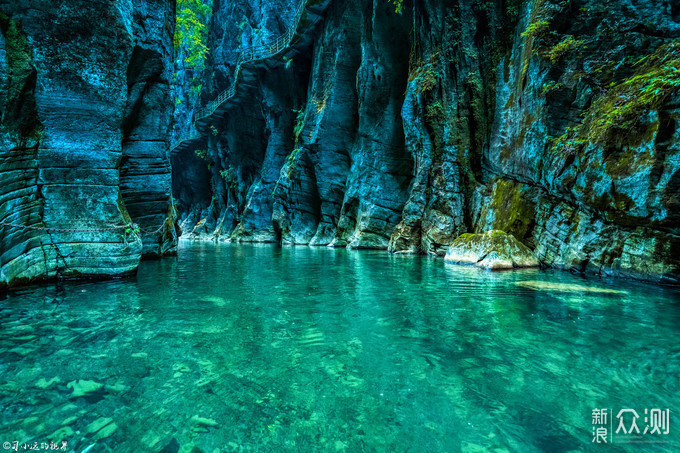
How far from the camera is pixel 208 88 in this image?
37.8 m

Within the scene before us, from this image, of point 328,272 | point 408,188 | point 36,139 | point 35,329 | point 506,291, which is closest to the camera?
point 35,329

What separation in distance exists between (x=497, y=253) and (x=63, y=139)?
11.7 m

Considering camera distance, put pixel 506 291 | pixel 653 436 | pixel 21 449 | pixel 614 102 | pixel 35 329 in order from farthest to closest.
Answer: pixel 614 102
pixel 506 291
pixel 35 329
pixel 653 436
pixel 21 449

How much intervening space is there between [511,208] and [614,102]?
14.6ft

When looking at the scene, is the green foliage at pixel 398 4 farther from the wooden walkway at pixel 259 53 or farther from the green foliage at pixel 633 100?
the green foliage at pixel 633 100

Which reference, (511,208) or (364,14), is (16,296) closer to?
(511,208)

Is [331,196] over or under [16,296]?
over

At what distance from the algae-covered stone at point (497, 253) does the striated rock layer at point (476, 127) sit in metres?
0.85

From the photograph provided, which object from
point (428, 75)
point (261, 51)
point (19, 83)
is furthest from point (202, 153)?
point (19, 83)

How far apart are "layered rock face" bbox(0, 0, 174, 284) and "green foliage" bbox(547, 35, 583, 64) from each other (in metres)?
12.7

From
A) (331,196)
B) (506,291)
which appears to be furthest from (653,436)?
(331,196)

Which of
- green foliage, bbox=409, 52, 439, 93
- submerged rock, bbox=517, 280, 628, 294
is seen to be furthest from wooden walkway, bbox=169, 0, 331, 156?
submerged rock, bbox=517, 280, 628, 294

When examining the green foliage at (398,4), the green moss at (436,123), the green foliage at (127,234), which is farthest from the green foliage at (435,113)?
the green foliage at (127,234)

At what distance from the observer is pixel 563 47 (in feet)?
34.0
